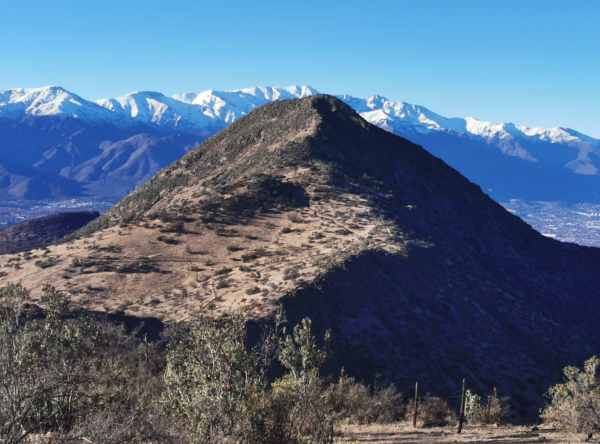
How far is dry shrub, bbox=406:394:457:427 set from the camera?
2844cm

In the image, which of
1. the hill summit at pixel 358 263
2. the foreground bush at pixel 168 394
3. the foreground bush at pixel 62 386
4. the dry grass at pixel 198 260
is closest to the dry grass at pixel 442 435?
the foreground bush at pixel 168 394

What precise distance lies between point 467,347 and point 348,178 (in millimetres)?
32889

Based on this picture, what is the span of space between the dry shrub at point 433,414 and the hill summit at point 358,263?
545cm

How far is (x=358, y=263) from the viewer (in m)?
48.3

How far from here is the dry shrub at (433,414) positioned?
28438 mm

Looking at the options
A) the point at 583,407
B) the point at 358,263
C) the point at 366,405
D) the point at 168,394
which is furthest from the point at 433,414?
the point at 358,263

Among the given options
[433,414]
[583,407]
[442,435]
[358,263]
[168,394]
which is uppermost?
[358,263]

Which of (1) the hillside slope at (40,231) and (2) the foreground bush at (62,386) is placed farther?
(1) the hillside slope at (40,231)

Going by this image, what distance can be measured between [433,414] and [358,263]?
2042 centimetres

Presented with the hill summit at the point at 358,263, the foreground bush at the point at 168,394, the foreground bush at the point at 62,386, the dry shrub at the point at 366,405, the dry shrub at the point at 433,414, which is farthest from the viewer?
the hill summit at the point at 358,263

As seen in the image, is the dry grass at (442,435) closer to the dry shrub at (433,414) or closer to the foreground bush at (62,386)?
→ the dry shrub at (433,414)

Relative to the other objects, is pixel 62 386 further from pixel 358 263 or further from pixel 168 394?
pixel 358 263

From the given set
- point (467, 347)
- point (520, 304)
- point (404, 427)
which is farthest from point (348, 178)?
point (404, 427)

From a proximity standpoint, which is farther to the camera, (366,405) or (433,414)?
(433,414)
